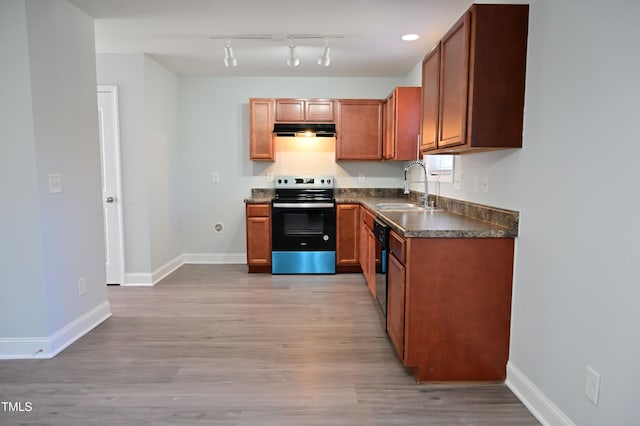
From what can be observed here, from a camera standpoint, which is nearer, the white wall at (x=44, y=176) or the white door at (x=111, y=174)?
the white wall at (x=44, y=176)

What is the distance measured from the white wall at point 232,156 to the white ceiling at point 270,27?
54 cm

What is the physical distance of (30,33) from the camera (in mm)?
2393

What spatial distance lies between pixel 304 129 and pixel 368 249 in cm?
176

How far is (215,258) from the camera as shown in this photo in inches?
205

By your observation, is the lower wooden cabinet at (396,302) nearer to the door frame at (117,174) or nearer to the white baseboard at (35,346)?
the white baseboard at (35,346)

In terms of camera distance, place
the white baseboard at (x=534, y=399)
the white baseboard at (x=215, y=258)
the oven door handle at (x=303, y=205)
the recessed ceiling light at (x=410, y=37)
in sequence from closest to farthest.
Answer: the white baseboard at (x=534, y=399)
the recessed ceiling light at (x=410, y=37)
the oven door handle at (x=303, y=205)
the white baseboard at (x=215, y=258)

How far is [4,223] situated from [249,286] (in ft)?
7.35

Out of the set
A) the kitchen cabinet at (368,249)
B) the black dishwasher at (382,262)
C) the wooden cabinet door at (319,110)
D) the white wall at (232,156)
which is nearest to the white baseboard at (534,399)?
the black dishwasher at (382,262)

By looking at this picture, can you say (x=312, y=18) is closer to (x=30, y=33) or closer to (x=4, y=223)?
(x=30, y=33)

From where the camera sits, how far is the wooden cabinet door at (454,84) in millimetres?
2127

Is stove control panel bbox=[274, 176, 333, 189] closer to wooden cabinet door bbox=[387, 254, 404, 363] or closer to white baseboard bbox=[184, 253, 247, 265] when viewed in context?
white baseboard bbox=[184, 253, 247, 265]

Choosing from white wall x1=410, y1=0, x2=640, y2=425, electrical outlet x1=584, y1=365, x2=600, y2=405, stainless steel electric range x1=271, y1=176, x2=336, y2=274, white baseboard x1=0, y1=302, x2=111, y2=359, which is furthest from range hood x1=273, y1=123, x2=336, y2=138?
electrical outlet x1=584, y1=365, x2=600, y2=405

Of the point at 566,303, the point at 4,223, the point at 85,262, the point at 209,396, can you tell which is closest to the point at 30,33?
the point at 4,223

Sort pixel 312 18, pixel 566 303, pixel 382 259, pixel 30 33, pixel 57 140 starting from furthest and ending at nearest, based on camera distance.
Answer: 1. pixel 312 18
2. pixel 382 259
3. pixel 57 140
4. pixel 30 33
5. pixel 566 303
